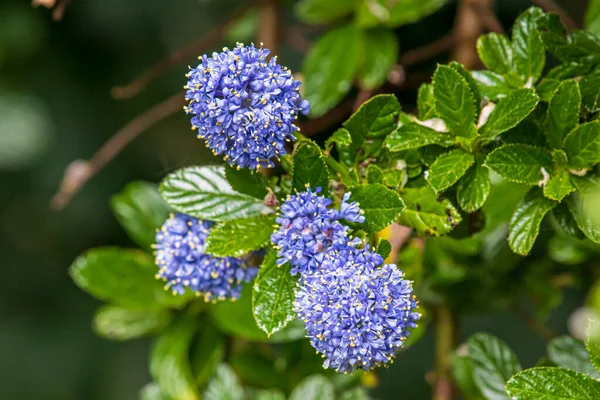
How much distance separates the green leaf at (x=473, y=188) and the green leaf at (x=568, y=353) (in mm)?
406

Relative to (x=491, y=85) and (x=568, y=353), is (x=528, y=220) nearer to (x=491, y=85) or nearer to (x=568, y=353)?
(x=491, y=85)

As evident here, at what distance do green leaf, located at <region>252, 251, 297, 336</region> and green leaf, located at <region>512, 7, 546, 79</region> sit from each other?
1.73ft

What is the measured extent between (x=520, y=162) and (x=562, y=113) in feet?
0.32

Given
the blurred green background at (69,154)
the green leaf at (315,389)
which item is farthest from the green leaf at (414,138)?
the blurred green background at (69,154)

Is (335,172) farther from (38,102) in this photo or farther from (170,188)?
(38,102)

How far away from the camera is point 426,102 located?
3.92ft

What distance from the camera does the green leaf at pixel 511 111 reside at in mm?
1053

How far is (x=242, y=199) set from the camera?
1.16 m

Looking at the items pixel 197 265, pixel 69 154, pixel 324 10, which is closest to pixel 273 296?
pixel 197 265

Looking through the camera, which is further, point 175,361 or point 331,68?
point 331,68

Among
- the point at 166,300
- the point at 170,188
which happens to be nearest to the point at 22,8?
the point at 166,300

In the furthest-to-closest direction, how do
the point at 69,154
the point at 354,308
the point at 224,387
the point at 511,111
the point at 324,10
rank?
1. the point at 69,154
2. the point at 324,10
3. the point at 224,387
4. the point at 511,111
5. the point at 354,308

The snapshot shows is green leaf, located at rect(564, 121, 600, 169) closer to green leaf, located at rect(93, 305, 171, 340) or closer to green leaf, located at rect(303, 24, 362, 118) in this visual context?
green leaf, located at rect(303, 24, 362, 118)

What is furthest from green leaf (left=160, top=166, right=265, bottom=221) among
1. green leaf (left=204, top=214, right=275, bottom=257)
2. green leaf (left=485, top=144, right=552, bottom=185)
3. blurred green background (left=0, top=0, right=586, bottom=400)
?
blurred green background (left=0, top=0, right=586, bottom=400)
